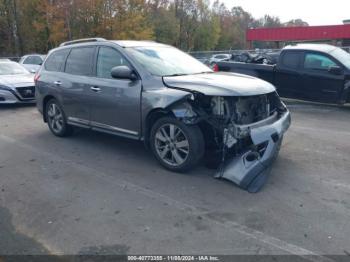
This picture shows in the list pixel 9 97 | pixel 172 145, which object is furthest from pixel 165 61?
pixel 9 97

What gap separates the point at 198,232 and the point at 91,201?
1396 millimetres

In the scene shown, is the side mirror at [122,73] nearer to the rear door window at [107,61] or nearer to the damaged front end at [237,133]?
the rear door window at [107,61]

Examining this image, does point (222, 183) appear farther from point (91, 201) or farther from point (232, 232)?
point (91, 201)

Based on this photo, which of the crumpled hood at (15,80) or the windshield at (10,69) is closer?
the crumpled hood at (15,80)

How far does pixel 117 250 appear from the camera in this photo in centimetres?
316

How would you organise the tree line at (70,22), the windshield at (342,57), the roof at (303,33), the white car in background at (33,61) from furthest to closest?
the roof at (303,33) < the tree line at (70,22) < the white car in background at (33,61) < the windshield at (342,57)

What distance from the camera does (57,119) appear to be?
696cm

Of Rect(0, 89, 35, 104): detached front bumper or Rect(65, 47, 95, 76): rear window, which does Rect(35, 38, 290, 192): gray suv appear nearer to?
Rect(65, 47, 95, 76): rear window

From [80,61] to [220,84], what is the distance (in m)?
2.79

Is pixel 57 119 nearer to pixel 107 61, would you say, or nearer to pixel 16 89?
pixel 107 61

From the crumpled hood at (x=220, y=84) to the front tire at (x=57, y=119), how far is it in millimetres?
2643

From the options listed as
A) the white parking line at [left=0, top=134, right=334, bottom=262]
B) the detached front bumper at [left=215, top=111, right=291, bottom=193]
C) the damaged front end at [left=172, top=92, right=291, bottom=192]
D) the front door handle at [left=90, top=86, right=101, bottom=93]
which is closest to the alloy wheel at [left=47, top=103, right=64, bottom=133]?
the front door handle at [left=90, top=86, right=101, bottom=93]

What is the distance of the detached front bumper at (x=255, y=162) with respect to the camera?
444 cm

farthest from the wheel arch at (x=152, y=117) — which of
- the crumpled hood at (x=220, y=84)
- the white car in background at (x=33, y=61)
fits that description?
the white car in background at (x=33, y=61)
